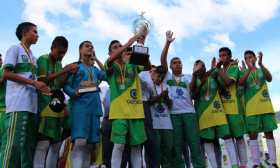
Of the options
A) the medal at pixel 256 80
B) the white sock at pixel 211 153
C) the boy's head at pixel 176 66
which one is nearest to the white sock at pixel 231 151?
the white sock at pixel 211 153

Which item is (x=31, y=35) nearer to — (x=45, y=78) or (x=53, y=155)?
(x=45, y=78)

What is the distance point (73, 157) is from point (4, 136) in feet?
3.06

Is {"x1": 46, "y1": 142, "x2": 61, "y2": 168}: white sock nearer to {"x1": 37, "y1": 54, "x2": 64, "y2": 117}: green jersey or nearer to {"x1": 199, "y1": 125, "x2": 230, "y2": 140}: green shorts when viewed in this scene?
{"x1": 37, "y1": 54, "x2": 64, "y2": 117}: green jersey

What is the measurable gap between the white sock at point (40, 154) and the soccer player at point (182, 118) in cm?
212

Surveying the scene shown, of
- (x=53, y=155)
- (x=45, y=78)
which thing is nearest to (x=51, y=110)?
(x=45, y=78)

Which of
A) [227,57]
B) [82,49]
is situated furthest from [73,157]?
[227,57]

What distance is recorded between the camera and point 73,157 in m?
4.57

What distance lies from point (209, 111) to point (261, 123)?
3.63ft

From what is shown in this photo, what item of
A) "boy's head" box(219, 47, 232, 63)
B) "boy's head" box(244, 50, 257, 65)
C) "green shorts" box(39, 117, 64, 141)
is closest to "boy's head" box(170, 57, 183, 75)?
"boy's head" box(219, 47, 232, 63)

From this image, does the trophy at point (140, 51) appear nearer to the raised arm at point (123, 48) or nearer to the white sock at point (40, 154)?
the raised arm at point (123, 48)

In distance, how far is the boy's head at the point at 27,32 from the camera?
4.61m

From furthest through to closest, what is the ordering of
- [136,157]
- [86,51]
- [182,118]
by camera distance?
[182,118]
[86,51]
[136,157]

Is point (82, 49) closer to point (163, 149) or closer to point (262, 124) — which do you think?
point (163, 149)

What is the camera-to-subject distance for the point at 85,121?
4605 mm
